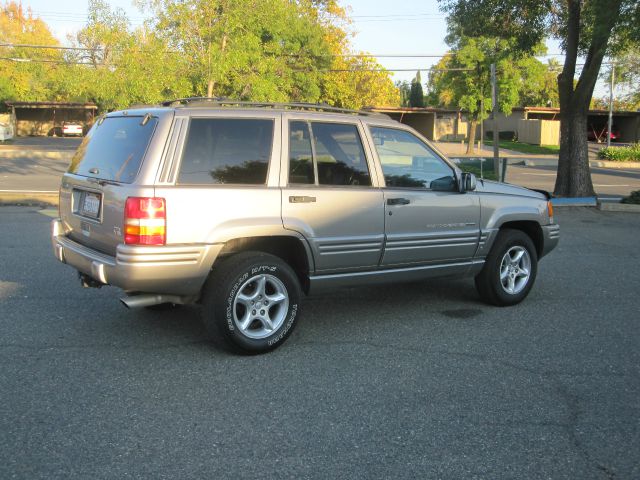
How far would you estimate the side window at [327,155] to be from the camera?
5.14 metres

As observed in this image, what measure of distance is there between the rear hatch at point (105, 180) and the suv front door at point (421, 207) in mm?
2062

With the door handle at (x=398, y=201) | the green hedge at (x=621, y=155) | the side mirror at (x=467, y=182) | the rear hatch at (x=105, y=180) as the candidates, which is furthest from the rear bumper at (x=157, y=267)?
the green hedge at (x=621, y=155)

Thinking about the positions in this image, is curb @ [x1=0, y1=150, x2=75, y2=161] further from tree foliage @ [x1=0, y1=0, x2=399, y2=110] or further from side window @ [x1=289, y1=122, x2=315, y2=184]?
side window @ [x1=289, y1=122, x2=315, y2=184]

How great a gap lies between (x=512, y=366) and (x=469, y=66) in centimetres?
3904

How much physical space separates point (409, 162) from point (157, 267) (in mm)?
2586

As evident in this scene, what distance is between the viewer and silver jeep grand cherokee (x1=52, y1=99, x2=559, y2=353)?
4512 millimetres

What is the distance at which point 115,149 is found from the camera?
495 cm

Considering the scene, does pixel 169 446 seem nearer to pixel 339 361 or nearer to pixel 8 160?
pixel 339 361

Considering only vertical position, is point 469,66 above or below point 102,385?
above

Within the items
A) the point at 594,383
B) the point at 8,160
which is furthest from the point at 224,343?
the point at 8,160

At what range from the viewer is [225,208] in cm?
466

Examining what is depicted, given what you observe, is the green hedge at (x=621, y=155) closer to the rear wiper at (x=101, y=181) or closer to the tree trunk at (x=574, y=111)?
the tree trunk at (x=574, y=111)

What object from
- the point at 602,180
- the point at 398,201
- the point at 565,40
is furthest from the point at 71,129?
the point at 398,201

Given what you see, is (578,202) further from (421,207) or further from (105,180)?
(105,180)
